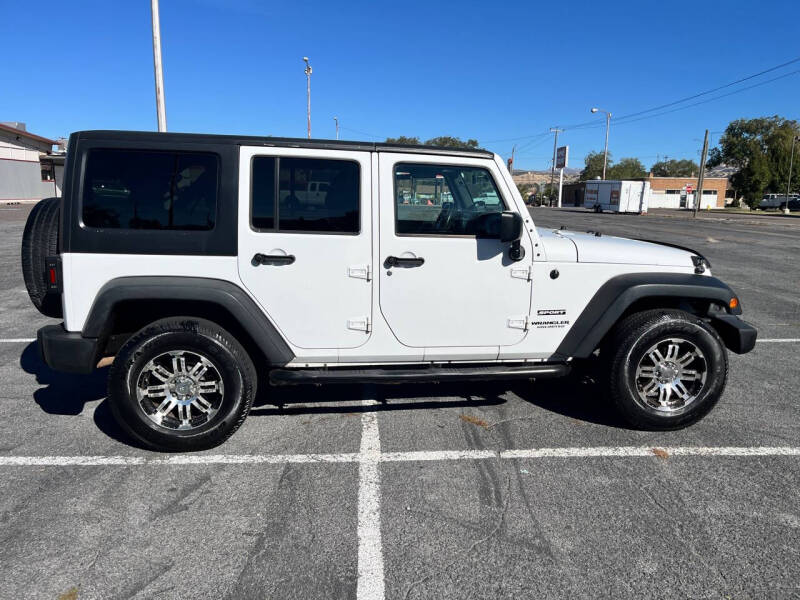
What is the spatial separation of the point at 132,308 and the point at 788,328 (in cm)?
756

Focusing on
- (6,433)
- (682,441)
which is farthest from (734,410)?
(6,433)

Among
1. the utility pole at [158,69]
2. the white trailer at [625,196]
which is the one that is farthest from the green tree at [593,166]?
the utility pole at [158,69]

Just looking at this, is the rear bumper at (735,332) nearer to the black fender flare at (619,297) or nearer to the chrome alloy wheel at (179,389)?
the black fender flare at (619,297)

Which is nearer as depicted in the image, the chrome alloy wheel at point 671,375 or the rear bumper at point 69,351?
the rear bumper at point 69,351

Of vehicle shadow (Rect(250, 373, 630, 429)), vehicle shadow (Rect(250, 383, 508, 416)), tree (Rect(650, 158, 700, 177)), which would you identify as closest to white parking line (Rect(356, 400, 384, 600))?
vehicle shadow (Rect(250, 383, 508, 416))

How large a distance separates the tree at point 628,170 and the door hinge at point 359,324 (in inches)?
4191

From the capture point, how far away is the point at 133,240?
3.42 meters

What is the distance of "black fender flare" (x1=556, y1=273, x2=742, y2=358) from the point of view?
12.4ft

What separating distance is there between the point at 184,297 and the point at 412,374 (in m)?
1.52

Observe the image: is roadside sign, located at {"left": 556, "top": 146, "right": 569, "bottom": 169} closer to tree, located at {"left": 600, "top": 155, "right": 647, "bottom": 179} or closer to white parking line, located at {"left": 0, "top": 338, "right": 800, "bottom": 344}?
tree, located at {"left": 600, "top": 155, "right": 647, "bottom": 179}

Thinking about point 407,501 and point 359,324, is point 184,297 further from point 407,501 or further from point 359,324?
point 407,501

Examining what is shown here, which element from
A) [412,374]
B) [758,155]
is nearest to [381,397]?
[412,374]

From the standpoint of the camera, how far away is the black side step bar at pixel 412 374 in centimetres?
362

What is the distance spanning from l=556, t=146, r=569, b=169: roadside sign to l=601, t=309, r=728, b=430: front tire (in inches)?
2864
